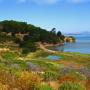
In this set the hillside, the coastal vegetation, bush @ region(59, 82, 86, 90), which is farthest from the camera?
the hillside

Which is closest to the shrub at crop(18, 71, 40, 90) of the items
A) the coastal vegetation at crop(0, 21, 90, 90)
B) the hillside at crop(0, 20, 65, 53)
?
the coastal vegetation at crop(0, 21, 90, 90)

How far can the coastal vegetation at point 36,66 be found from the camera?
1300cm

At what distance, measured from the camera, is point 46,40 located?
17250 cm

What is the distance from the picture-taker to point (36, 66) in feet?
135

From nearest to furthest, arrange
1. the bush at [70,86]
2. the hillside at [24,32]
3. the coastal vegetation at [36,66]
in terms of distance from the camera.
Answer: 1. the bush at [70,86]
2. the coastal vegetation at [36,66]
3. the hillside at [24,32]

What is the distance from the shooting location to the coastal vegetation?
12997 mm

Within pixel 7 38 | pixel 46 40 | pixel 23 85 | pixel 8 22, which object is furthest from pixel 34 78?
pixel 8 22

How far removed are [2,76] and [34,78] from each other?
46.2 inches

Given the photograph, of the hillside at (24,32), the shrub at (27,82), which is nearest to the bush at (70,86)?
the shrub at (27,82)

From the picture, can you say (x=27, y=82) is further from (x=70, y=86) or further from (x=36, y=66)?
(x=36, y=66)

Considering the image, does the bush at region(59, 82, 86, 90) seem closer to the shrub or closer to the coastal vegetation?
the coastal vegetation

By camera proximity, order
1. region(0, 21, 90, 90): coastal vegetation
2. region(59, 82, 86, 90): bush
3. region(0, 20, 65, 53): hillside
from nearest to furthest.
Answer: region(59, 82, 86, 90): bush, region(0, 21, 90, 90): coastal vegetation, region(0, 20, 65, 53): hillside

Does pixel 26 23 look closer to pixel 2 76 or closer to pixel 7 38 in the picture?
pixel 7 38

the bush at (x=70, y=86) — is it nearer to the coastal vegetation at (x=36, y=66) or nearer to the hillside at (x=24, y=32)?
the coastal vegetation at (x=36, y=66)
